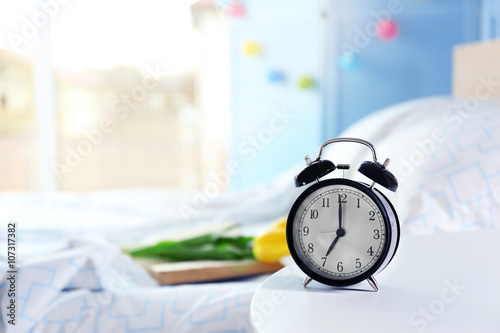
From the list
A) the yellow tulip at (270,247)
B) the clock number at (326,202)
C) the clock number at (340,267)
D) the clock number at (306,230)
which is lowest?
the yellow tulip at (270,247)

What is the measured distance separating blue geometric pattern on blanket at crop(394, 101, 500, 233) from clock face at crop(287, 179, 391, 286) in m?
0.57

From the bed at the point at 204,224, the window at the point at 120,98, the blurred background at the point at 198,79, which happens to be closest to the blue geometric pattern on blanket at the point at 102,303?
the bed at the point at 204,224

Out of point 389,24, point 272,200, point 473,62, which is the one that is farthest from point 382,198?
point 389,24

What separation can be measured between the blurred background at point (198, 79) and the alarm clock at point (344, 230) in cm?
233

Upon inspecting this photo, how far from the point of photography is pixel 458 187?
1.35 m

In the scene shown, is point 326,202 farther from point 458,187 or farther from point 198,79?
point 198,79

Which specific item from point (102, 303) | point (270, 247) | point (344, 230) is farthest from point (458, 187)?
point (102, 303)

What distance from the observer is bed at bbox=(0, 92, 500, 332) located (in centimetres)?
108

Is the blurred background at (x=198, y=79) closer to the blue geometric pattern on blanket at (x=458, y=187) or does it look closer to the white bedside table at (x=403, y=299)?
the blue geometric pattern on blanket at (x=458, y=187)

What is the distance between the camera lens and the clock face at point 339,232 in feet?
2.53

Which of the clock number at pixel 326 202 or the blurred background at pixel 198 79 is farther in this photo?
the blurred background at pixel 198 79

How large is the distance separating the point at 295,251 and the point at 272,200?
1297 mm

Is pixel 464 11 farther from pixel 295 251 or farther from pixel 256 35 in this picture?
pixel 295 251

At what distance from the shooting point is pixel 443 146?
4.68 ft
